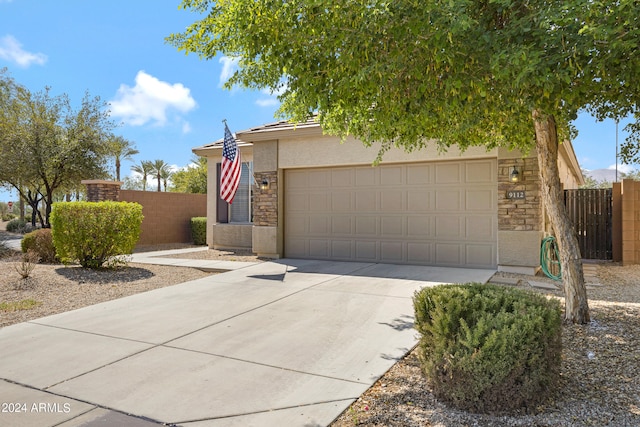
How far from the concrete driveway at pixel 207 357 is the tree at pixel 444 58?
2.58 meters

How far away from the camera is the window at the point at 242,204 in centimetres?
1330

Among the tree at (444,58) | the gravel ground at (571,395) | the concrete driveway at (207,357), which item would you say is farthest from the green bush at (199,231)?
the gravel ground at (571,395)

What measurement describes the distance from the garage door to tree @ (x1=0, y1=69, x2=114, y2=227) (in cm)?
1262

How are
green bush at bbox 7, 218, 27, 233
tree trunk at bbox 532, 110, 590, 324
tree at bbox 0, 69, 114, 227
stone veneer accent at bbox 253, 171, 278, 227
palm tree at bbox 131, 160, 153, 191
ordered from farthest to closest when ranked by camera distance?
palm tree at bbox 131, 160, 153, 191 → green bush at bbox 7, 218, 27, 233 → tree at bbox 0, 69, 114, 227 → stone veneer accent at bbox 253, 171, 278, 227 → tree trunk at bbox 532, 110, 590, 324

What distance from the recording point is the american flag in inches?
427

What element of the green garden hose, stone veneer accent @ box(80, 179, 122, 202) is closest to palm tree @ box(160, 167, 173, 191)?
stone veneer accent @ box(80, 179, 122, 202)

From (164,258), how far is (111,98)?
42.2ft

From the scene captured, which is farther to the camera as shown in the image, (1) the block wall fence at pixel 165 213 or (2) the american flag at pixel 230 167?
(1) the block wall fence at pixel 165 213

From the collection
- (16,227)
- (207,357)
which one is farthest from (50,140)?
(207,357)

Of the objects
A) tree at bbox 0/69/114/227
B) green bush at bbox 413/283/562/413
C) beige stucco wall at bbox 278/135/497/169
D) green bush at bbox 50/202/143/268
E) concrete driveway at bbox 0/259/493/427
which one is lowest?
concrete driveway at bbox 0/259/493/427

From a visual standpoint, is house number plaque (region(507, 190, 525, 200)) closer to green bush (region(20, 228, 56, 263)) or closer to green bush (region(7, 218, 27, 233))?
green bush (region(20, 228, 56, 263))

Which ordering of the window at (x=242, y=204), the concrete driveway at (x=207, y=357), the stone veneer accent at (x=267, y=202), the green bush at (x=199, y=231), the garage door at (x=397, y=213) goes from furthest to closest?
the green bush at (x=199, y=231) < the window at (x=242, y=204) < the stone veneer accent at (x=267, y=202) < the garage door at (x=397, y=213) < the concrete driveway at (x=207, y=357)

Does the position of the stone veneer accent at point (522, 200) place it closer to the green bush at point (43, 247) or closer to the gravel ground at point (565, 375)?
the gravel ground at point (565, 375)

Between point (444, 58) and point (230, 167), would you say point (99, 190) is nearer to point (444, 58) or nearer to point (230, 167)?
point (230, 167)
